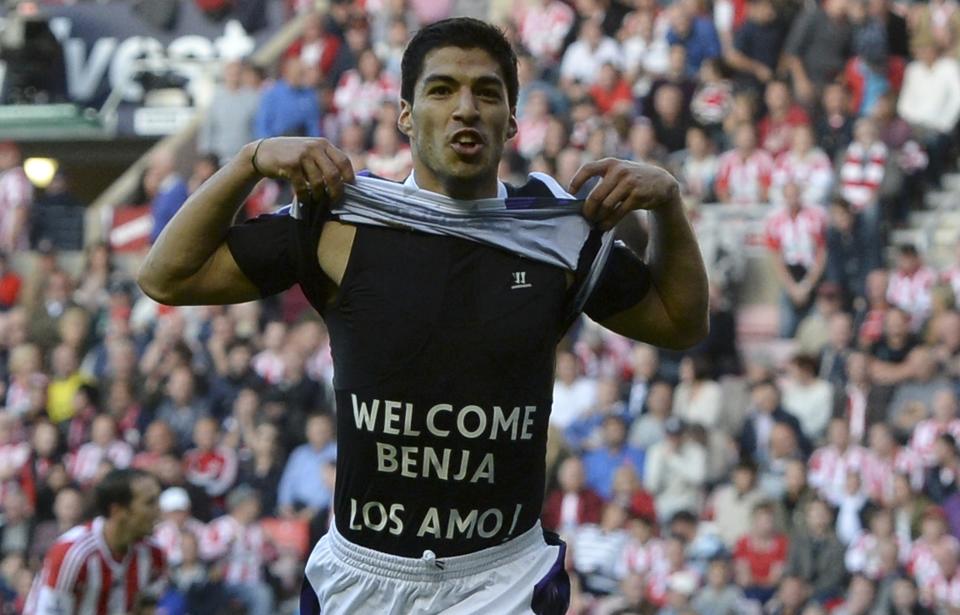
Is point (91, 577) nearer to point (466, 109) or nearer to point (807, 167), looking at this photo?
point (466, 109)

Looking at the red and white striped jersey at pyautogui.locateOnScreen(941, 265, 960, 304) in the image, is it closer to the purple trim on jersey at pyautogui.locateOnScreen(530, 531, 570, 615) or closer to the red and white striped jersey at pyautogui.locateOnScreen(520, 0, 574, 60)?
the red and white striped jersey at pyautogui.locateOnScreen(520, 0, 574, 60)

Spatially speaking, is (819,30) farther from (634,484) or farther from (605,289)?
(605,289)

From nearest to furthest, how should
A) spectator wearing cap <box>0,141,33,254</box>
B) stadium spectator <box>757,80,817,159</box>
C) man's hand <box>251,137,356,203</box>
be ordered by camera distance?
man's hand <box>251,137,356,203</box> → stadium spectator <box>757,80,817,159</box> → spectator wearing cap <box>0,141,33,254</box>

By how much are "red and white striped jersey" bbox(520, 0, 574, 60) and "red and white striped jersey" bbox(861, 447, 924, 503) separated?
582 centimetres

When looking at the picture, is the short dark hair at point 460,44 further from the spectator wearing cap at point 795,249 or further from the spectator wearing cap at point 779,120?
the spectator wearing cap at point 779,120

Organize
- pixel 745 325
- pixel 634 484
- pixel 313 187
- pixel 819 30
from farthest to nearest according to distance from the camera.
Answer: pixel 819 30 → pixel 745 325 → pixel 634 484 → pixel 313 187

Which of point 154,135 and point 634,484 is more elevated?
point 154,135

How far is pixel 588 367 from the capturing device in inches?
548

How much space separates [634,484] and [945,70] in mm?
4128

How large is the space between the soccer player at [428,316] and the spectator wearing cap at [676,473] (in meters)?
7.79

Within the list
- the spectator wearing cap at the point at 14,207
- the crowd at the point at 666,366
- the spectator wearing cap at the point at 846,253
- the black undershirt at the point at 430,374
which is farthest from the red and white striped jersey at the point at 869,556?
the spectator wearing cap at the point at 14,207

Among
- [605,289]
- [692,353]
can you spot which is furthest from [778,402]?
[605,289]

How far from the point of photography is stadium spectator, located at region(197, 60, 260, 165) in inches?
714

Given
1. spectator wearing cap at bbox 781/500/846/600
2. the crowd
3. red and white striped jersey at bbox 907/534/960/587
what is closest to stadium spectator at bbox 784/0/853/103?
the crowd
